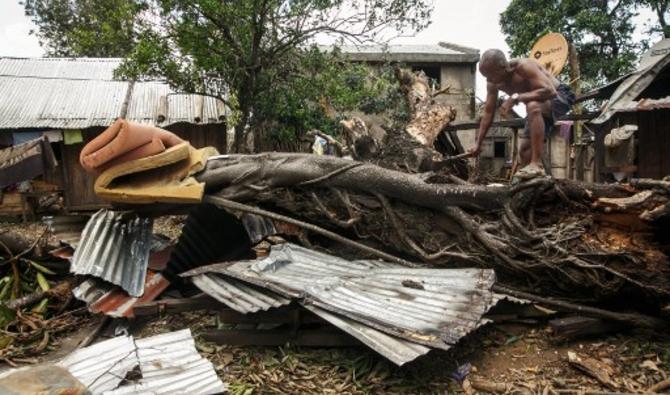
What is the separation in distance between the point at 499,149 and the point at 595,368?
60.2 feet

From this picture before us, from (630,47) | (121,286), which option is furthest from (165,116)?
(630,47)

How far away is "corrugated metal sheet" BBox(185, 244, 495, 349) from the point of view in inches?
126

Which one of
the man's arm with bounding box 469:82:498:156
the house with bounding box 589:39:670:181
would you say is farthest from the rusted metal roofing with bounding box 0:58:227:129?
the house with bounding box 589:39:670:181

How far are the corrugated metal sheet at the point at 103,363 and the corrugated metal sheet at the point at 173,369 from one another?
0.08 metres

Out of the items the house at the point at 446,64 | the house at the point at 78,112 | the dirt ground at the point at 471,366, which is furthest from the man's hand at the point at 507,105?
the house at the point at 446,64

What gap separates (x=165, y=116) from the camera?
11438mm

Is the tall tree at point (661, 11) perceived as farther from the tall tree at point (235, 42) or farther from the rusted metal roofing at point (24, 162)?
the rusted metal roofing at point (24, 162)

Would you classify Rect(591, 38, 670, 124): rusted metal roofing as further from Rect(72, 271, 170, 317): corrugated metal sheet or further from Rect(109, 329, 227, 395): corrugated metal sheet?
Result: Rect(109, 329, 227, 395): corrugated metal sheet

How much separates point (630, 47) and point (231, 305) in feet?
54.3

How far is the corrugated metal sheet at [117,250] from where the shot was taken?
4.58m

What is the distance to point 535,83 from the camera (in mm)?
5148

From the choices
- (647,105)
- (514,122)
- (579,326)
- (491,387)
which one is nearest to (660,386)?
(579,326)

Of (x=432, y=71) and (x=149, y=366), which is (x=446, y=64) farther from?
(x=149, y=366)

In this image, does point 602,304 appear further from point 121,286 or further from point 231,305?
point 121,286
